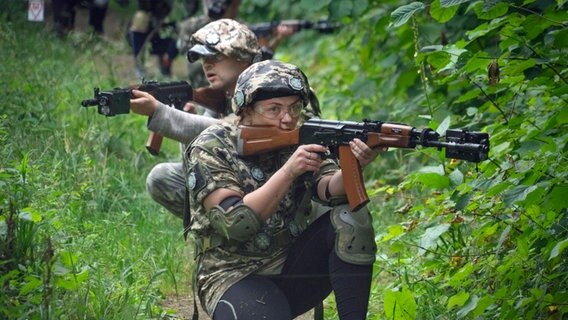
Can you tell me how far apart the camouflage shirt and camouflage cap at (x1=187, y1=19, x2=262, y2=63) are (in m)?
1.12

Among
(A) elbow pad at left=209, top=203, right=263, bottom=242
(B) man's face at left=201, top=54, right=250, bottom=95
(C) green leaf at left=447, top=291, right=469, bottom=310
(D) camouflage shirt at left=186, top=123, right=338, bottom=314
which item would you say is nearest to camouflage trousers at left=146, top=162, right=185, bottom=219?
(B) man's face at left=201, top=54, right=250, bottom=95

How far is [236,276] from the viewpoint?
4.75 meters

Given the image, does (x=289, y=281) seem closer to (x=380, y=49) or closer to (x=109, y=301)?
(x=109, y=301)

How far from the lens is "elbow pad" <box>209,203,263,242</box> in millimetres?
4574

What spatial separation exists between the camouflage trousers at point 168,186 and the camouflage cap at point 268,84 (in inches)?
50.8

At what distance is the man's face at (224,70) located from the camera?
19.7ft

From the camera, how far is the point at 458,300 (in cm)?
507

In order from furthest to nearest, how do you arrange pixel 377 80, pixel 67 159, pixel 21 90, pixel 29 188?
1. pixel 377 80
2. pixel 21 90
3. pixel 67 159
4. pixel 29 188

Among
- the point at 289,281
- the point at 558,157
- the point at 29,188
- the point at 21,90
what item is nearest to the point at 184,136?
the point at 29,188

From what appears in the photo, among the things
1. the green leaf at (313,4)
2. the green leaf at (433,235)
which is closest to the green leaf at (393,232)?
the green leaf at (433,235)

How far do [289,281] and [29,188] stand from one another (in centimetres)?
122

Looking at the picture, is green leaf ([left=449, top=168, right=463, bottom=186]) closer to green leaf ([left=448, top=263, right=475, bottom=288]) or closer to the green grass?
green leaf ([left=448, top=263, right=475, bottom=288])

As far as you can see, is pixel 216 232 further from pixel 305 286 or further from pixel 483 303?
pixel 483 303

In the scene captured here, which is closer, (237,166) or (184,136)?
(237,166)
